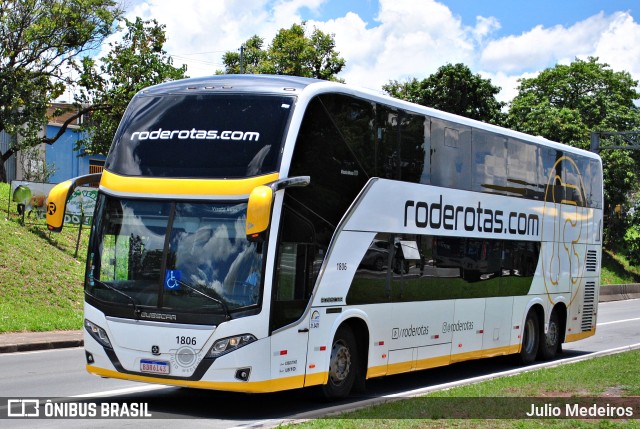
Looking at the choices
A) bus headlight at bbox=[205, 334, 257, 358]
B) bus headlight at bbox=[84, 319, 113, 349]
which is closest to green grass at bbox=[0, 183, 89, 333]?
bus headlight at bbox=[84, 319, 113, 349]

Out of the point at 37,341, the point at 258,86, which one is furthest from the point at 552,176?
the point at 37,341

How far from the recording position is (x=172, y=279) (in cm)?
1097

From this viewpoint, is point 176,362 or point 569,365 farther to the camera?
point 569,365

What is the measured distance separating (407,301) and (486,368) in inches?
189

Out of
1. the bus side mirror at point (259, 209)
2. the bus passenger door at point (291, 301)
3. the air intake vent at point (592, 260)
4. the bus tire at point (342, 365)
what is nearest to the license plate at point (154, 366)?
the bus passenger door at point (291, 301)

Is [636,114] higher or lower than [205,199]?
higher

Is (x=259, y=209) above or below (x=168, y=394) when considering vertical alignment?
above

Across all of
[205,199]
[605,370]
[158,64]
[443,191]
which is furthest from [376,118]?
[158,64]

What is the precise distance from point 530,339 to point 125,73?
2052cm

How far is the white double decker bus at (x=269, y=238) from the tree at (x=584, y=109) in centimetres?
4456

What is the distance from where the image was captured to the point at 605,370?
1487 centimetres

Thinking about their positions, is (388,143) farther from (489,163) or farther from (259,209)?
(259,209)

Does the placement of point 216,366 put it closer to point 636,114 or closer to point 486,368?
point 486,368

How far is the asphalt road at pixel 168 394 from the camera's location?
1066cm
